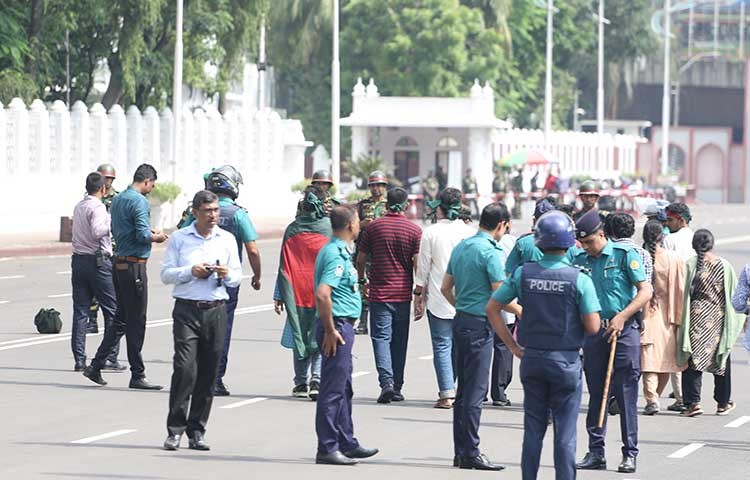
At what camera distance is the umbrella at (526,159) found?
64.1 meters

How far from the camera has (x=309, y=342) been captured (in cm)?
1503

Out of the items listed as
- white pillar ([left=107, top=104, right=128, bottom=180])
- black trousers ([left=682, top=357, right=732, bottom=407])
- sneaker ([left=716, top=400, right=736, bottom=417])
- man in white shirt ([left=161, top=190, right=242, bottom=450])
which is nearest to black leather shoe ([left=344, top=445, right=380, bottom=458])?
man in white shirt ([left=161, top=190, right=242, bottom=450])

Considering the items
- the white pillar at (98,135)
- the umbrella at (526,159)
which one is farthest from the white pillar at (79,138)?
the umbrella at (526,159)

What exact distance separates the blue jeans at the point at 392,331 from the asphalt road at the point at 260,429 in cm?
30

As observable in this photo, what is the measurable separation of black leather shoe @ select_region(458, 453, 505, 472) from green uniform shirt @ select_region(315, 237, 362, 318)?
1219 millimetres

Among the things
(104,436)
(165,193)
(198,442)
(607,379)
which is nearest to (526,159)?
(165,193)

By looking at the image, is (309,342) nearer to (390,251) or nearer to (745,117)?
(390,251)

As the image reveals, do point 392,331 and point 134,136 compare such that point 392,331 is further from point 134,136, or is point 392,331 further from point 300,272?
point 134,136

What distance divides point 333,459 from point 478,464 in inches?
37.1

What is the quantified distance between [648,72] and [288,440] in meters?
94.9

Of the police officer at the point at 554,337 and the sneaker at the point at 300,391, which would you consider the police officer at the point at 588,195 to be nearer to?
the sneaker at the point at 300,391

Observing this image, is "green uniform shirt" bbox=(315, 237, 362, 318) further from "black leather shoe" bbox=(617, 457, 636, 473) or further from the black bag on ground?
the black bag on ground

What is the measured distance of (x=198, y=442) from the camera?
40.8 feet

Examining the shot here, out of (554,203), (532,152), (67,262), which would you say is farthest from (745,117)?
(554,203)
